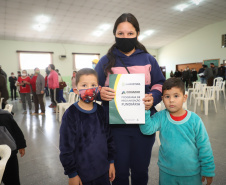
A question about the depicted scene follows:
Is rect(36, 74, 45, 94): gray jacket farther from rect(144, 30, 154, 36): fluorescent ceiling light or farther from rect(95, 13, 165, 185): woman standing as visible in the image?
rect(144, 30, 154, 36): fluorescent ceiling light

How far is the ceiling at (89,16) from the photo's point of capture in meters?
7.02

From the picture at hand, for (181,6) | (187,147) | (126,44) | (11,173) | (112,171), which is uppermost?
(181,6)

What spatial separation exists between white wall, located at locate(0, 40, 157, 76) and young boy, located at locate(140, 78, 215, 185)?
11428 mm

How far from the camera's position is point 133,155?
3.79 feet

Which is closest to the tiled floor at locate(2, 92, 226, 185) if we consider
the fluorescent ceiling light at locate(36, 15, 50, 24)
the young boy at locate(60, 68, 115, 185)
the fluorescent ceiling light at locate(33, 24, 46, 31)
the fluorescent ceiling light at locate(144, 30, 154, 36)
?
the young boy at locate(60, 68, 115, 185)

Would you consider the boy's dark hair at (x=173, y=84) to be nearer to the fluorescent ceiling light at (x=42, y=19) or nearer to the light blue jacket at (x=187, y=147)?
the light blue jacket at (x=187, y=147)

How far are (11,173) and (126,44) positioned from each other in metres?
1.37

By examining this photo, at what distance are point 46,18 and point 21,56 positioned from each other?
3.96m

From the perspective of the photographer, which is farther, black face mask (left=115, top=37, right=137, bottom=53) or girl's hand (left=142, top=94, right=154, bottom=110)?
black face mask (left=115, top=37, right=137, bottom=53)

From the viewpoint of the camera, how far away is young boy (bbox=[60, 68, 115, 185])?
0.96 meters

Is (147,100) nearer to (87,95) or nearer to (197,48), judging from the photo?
(87,95)

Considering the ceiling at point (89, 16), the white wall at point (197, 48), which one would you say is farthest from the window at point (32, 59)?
the white wall at point (197, 48)

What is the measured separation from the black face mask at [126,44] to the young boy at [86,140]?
270 millimetres

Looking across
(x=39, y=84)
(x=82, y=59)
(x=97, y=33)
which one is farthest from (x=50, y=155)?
(x=82, y=59)
